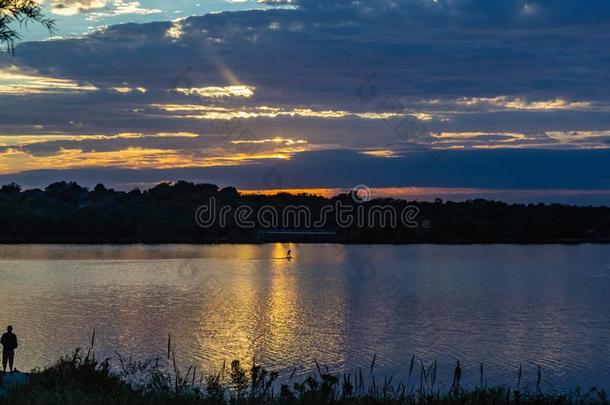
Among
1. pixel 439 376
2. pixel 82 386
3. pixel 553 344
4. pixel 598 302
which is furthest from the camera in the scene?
pixel 598 302

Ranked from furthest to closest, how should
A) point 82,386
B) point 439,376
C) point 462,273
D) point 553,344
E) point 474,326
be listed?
point 462,273 < point 474,326 < point 553,344 < point 439,376 < point 82,386

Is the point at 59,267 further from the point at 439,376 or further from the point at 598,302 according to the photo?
the point at 439,376

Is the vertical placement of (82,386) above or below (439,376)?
above

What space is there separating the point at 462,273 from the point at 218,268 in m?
39.3

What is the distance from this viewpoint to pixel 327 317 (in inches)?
2361

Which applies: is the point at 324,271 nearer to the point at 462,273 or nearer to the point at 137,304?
the point at 462,273

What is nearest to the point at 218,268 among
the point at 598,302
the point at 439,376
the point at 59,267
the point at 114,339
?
the point at 59,267

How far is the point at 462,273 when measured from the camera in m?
110

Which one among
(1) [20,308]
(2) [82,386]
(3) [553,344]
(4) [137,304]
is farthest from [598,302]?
(2) [82,386]

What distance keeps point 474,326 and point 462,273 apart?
56265mm

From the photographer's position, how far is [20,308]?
211ft

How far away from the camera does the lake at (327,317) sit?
138 ft

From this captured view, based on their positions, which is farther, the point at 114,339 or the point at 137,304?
the point at 137,304

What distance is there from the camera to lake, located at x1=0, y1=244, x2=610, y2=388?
4200 centimetres
